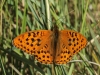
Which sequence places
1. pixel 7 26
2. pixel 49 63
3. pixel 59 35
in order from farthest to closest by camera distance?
pixel 7 26, pixel 59 35, pixel 49 63

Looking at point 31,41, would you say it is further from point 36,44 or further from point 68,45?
point 68,45

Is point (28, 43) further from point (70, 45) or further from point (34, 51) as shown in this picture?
point (70, 45)

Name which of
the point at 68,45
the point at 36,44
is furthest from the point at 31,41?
the point at 68,45

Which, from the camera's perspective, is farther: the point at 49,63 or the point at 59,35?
the point at 59,35

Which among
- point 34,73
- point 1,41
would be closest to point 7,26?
point 1,41
